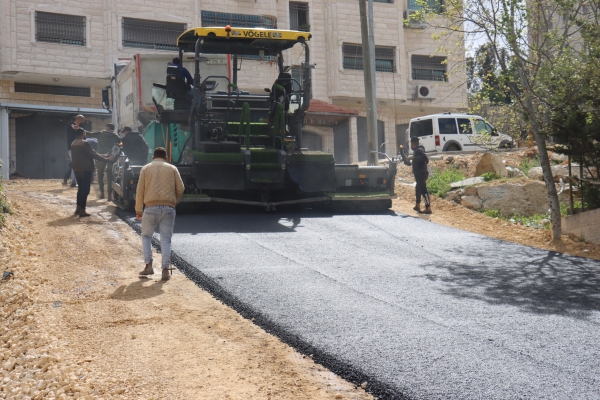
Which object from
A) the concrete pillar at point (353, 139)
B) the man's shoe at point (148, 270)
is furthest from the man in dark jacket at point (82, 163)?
the concrete pillar at point (353, 139)

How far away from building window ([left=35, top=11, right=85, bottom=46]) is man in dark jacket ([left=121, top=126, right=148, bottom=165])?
1448 cm

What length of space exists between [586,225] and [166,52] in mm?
19763

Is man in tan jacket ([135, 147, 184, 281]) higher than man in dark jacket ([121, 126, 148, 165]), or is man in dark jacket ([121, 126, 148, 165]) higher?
man in dark jacket ([121, 126, 148, 165])

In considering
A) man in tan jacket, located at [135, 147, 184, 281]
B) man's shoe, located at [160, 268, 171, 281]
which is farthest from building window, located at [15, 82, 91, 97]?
man's shoe, located at [160, 268, 171, 281]

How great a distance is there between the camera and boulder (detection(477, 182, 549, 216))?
16000 mm

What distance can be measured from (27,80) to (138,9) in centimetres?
493

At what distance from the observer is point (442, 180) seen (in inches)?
718

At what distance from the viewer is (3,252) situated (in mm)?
9422

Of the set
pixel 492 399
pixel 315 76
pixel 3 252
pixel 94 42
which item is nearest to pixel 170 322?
pixel 492 399

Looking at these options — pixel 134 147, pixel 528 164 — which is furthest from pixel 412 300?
pixel 528 164

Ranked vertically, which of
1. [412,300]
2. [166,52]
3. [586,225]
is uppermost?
[166,52]

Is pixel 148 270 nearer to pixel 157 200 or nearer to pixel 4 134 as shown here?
pixel 157 200

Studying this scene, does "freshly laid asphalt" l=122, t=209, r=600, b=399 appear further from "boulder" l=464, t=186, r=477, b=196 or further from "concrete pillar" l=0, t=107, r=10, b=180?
"concrete pillar" l=0, t=107, r=10, b=180

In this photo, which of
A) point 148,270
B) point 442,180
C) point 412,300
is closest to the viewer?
point 412,300
